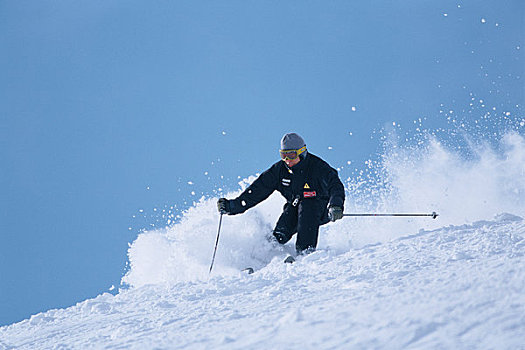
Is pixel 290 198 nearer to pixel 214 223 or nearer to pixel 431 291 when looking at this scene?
pixel 214 223

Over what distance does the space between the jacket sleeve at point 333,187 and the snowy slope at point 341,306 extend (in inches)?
34.2

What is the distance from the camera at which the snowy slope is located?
2.28m

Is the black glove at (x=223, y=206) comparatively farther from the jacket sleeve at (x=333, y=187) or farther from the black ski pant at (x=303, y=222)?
the jacket sleeve at (x=333, y=187)

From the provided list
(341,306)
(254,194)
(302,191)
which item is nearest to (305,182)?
(302,191)

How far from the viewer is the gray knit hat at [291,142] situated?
588 cm

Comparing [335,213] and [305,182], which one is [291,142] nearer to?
[305,182]

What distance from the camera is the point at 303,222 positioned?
18.9 feet

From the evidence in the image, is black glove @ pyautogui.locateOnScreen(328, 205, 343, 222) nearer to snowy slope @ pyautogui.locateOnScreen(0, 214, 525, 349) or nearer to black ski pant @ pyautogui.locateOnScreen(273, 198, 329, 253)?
black ski pant @ pyautogui.locateOnScreen(273, 198, 329, 253)

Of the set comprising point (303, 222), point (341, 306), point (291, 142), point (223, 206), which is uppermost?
point (291, 142)

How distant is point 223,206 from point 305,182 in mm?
1126

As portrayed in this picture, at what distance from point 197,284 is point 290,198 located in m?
2.07

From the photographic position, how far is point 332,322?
2553mm

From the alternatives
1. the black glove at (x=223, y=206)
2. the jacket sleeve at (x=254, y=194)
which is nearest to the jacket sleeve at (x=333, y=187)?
the jacket sleeve at (x=254, y=194)

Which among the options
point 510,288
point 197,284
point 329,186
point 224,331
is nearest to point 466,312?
point 510,288
